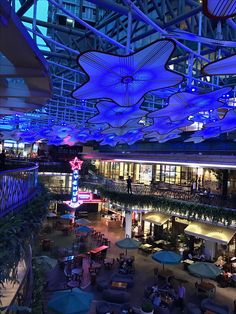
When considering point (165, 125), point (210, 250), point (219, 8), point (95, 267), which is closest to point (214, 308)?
point (95, 267)

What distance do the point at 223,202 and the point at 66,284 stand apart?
10.6 meters

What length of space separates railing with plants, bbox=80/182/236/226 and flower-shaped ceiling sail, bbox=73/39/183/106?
1184 centimetres

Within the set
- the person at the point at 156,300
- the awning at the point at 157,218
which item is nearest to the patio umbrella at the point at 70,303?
the person at the point at 156,300

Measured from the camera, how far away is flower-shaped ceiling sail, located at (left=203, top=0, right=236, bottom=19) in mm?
2801

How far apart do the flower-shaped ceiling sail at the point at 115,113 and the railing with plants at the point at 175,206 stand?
774 centimetres

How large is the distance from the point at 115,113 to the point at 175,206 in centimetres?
906

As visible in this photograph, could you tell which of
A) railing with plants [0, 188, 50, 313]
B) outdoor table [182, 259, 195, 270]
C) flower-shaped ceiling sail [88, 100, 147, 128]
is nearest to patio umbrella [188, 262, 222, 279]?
outdoor table [182, 259, 195, 270]

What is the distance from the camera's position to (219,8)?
288 cm

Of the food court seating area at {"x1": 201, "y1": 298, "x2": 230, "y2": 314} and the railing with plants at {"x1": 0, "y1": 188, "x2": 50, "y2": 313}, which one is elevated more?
the railing with plants at {"x1": 0, "y1": 188, "x2": 50, "y2": 313}

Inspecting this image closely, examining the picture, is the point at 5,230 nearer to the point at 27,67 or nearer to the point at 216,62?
the point at 27,67

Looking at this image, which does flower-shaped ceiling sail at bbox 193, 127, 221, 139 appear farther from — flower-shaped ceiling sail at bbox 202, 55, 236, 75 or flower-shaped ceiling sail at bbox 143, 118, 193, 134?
flower-shaped ceiling sail at bbox 202, 55, 236, 75

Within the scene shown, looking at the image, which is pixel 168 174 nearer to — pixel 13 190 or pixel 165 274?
pixel 165 274

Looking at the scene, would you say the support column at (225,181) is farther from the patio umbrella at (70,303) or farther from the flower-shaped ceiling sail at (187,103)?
the patio umbrella at (70,303)

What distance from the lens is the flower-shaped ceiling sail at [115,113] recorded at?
14855 millimetres
